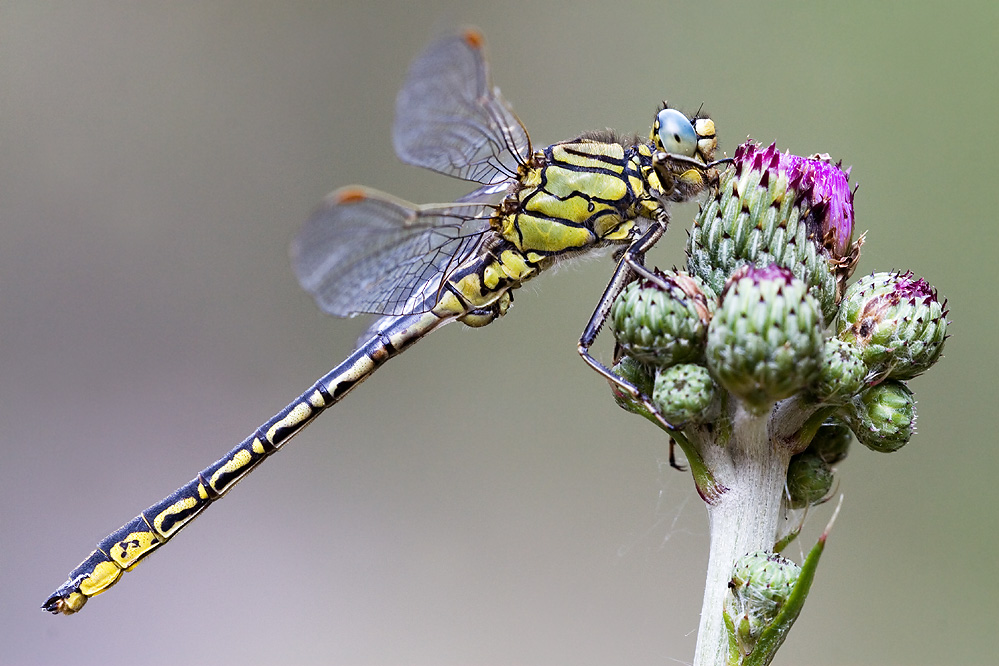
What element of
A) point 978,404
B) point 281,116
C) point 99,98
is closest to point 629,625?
point 978,404

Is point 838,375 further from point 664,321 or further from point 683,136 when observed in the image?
point 683,136

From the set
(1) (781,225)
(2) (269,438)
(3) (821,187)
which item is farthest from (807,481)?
(2) (269,438)

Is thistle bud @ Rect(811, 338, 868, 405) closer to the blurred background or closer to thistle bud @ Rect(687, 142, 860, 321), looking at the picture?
thistle bud @ Rect(687, 142, 860, 321)

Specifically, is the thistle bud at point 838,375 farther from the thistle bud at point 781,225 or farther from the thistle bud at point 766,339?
the thistle bud at point 781,225

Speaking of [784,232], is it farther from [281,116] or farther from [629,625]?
[281,116]

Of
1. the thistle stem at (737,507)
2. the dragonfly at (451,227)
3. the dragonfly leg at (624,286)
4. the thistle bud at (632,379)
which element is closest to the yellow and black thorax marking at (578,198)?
the dragonfly at (451,227)
